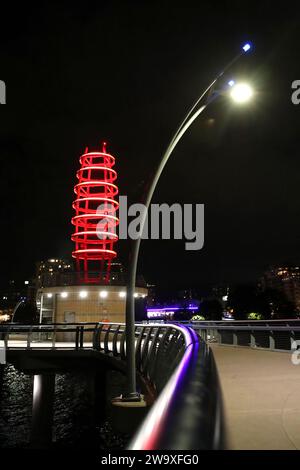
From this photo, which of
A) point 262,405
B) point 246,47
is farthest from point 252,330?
point 262,405

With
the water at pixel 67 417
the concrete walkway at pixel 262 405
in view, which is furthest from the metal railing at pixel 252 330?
the water at pixel 67 417

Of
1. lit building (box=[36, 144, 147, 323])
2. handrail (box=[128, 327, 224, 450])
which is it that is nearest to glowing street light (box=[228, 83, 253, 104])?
handrail (box=[128, 327, 224, 450])

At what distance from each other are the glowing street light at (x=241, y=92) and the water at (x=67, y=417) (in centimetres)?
1482

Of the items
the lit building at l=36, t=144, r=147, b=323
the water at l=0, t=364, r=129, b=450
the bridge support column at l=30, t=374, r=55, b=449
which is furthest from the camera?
the lit building at l=36, t=144, r=147, b=323

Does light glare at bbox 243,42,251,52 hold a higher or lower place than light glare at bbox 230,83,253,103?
higher

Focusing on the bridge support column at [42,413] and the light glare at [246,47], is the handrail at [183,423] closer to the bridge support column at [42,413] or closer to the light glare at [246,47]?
the light glare at [246,47]

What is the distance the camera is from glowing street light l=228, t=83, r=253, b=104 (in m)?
11.1

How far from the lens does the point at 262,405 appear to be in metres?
7.57

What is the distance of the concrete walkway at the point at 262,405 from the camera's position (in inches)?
211

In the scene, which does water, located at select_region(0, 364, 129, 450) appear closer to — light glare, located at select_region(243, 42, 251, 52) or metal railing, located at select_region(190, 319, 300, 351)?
metal railing, located at select_region(190, 319, 300, 351)

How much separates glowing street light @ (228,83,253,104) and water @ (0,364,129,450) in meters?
14.8

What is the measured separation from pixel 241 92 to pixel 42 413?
16.5 metres

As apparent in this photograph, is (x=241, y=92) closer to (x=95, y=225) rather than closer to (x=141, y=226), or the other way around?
(x=141, y=226)
